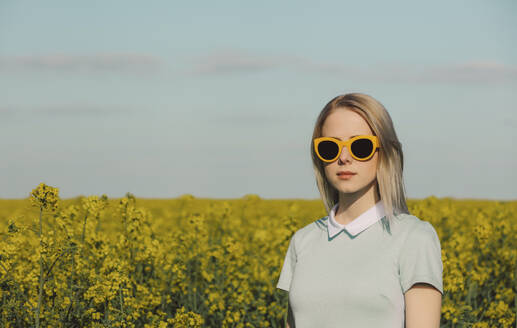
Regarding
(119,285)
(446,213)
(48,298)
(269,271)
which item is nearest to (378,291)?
(119,285)

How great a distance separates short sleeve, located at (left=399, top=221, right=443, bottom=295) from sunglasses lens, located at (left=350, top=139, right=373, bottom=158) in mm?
343

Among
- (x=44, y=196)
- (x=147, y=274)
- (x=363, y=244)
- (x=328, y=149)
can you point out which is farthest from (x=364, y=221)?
(x=147, y=274)

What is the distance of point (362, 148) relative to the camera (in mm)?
2408

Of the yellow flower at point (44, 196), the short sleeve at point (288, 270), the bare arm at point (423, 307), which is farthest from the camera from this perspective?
the yellow flower at point (44, 196)

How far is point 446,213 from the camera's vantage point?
7773mm

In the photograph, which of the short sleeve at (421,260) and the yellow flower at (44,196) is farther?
the yellow flower at (44,196)

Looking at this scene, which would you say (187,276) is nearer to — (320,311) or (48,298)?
(48,298)

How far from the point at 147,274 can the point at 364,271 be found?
10.8 feet

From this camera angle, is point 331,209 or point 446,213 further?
point 446,213

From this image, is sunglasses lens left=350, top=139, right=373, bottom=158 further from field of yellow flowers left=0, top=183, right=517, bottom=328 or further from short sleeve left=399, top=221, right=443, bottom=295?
field of yellow flowers left=0, top=183, right=517, bottom=328

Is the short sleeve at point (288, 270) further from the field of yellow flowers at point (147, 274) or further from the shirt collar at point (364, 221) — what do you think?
the field of yellow flowers at point (147, 274)

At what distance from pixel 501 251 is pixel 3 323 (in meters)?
4.98

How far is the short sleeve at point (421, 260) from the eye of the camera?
7.16ft

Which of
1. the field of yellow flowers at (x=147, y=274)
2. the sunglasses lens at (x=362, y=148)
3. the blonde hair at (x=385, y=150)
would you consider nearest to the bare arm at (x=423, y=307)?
the blonde hair at (x=385, y=150)
